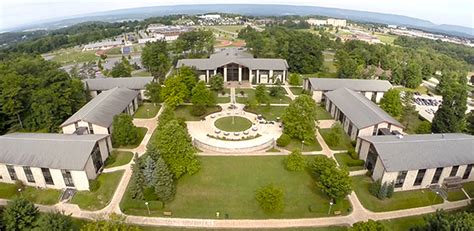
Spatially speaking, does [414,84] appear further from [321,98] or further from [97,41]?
[97,41]

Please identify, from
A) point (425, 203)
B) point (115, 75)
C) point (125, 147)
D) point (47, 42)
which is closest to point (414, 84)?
point (425, 203)

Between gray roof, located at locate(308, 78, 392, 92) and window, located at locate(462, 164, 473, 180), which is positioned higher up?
gray roof, located at locate(308, 78, 392, 92)

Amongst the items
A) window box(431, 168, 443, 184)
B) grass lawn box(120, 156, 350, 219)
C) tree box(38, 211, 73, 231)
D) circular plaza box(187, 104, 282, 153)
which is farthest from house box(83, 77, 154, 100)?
window box(431, 168, 443, 184)

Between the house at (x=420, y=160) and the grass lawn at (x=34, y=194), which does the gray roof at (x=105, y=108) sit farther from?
the house at (x=420, y=160)

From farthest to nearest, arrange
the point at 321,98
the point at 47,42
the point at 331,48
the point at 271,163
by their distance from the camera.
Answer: the point at 47,42 → the point at 331,48 → the point at 321,98 → the point at 271,163

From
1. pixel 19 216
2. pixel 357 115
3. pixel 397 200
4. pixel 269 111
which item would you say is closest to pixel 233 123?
pixel 269 111

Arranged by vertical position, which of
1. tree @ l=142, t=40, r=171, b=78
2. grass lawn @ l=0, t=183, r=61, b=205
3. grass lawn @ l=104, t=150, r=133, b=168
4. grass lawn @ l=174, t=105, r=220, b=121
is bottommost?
grass lawn @ l=0, t=183, r=61, b=205

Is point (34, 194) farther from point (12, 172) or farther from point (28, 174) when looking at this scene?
point (12, 172)

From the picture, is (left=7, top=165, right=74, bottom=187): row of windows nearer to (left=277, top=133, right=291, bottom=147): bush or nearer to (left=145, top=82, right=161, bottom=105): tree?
(left=145, top=82, right=161, bottom=105): tree
